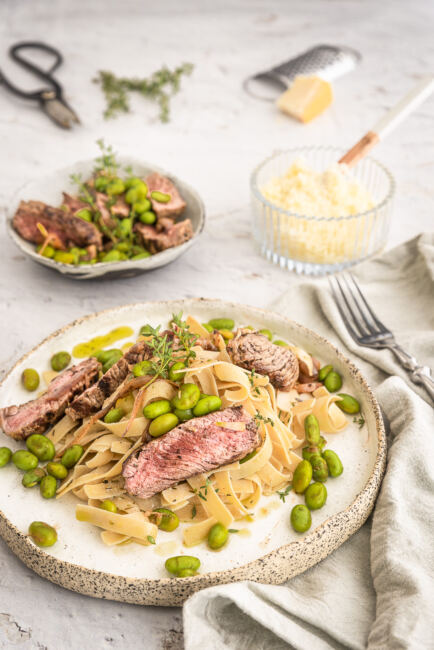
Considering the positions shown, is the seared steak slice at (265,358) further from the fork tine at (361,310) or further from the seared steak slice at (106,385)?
the fork tine at (361,310)

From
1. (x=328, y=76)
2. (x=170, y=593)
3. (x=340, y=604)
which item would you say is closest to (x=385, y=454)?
(x=340, y=604)

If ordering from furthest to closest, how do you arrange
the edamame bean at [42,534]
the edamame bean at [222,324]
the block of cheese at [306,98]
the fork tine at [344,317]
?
the block of cheese at [306,98] → the fork tine at [344,317] → the edamame bean at [222,324] → the edamame bean at [42,534]

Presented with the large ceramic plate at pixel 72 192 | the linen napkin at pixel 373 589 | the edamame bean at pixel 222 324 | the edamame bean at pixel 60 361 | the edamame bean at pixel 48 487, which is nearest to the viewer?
the linen napkin at pixel 373 589

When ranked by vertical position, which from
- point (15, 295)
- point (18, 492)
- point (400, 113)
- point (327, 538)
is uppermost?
point (400, 113)

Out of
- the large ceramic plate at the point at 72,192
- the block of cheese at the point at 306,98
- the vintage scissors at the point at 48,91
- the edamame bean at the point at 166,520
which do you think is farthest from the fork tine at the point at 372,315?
the vintage scissors at the point at 48,91

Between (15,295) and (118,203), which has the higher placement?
(118,203)

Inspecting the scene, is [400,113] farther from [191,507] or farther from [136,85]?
[191,507]

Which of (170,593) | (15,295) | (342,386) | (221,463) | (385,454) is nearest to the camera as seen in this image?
(170,593)
